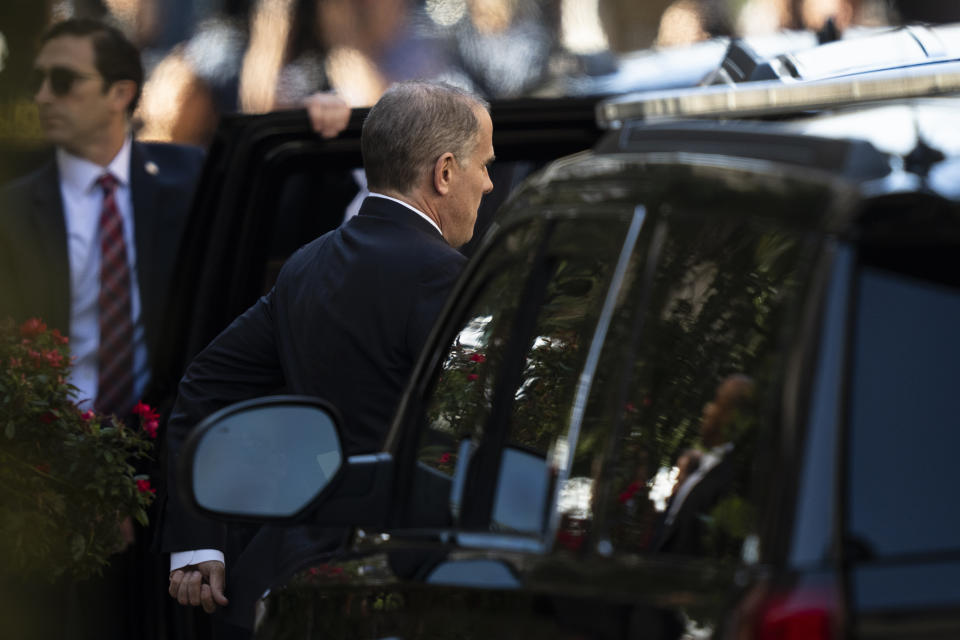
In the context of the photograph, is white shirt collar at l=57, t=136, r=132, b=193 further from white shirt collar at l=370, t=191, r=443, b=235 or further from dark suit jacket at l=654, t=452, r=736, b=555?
dark suit jacket at l=654, t=452, r=736, b=555

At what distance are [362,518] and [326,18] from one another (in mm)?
10656

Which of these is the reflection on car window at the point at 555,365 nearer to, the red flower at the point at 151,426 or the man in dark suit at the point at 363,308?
the man in dark suit at the point at 363,308

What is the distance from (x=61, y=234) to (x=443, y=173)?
2.29m

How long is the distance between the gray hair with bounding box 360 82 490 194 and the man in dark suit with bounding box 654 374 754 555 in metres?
1.21

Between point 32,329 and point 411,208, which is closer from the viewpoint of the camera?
point 411,208

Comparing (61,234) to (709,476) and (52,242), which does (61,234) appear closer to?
(52,242)

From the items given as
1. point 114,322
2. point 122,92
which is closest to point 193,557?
point 114,322

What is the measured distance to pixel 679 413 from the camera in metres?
2.47

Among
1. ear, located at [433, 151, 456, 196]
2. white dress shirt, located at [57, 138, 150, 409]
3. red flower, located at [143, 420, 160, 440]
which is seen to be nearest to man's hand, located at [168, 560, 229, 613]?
red flower, located at [143, 420, 160, 440]

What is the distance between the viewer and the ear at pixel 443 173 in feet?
11.0

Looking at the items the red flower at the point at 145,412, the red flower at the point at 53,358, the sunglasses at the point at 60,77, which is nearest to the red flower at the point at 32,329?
the red flower at the point at 53,358

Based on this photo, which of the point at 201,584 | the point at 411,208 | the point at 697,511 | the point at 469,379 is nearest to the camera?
the point at 697,511

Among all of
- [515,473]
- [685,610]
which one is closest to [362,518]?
[515,473]

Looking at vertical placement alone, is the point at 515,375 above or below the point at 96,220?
below
